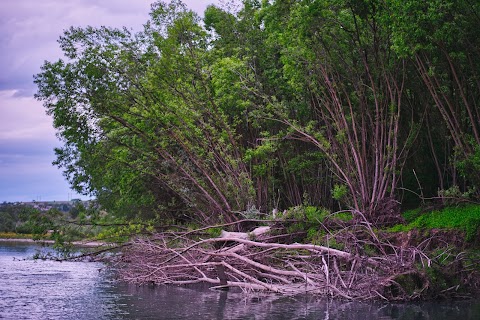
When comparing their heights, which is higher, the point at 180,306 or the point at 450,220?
the point at 450,220

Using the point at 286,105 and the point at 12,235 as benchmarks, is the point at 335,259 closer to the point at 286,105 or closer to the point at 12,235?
the point at 286,105

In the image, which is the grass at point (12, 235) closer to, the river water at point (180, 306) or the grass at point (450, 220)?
the river water at point (180, 306)

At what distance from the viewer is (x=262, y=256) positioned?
1709 cm

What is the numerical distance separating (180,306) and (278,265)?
3.86 meters

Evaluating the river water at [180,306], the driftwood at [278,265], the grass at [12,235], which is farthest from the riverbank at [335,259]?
the grass at [12,235]

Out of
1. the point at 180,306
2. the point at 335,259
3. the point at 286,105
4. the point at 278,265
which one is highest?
the point at 286,105

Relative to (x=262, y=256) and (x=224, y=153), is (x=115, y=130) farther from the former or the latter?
(x=262, y=256)

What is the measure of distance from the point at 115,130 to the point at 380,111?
10090mm

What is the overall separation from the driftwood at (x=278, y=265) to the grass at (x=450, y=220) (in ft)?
5.14

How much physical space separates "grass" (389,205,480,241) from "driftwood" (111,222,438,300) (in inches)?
61.6

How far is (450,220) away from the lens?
699 inches

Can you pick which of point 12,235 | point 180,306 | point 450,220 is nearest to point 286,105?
point 450,220

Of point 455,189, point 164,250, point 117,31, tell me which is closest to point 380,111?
point 455,189

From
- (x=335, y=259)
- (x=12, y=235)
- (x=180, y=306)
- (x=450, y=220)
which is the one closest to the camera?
(x=180, y=306)
